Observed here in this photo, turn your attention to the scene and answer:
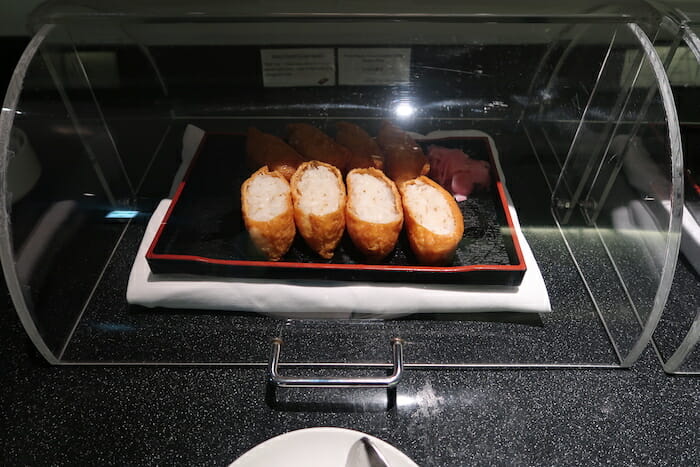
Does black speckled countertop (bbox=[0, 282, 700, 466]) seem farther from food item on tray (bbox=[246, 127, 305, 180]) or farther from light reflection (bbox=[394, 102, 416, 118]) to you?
light reflection (bbox=[394, 102, 416, 118])

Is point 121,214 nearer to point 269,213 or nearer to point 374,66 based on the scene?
point 269,213

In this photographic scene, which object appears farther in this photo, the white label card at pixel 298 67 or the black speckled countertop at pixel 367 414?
the white label card at pixel 298 67

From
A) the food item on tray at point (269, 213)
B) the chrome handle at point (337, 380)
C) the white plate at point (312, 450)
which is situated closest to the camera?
the white plate at point (312, 450)

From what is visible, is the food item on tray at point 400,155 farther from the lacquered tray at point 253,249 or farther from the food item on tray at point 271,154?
the food item on tray at point 271,154

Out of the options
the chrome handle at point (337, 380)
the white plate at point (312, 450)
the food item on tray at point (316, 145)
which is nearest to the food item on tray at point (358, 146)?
the food item on tray at point (316, 145)

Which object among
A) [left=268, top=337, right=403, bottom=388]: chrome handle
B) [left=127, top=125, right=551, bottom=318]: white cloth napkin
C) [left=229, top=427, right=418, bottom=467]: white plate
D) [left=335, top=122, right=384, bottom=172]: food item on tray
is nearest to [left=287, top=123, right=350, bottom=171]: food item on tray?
[left=335, top=122, right=384, bottom=172]: food item on tray

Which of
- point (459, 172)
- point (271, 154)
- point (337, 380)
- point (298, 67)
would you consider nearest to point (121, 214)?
point (271, 154)
